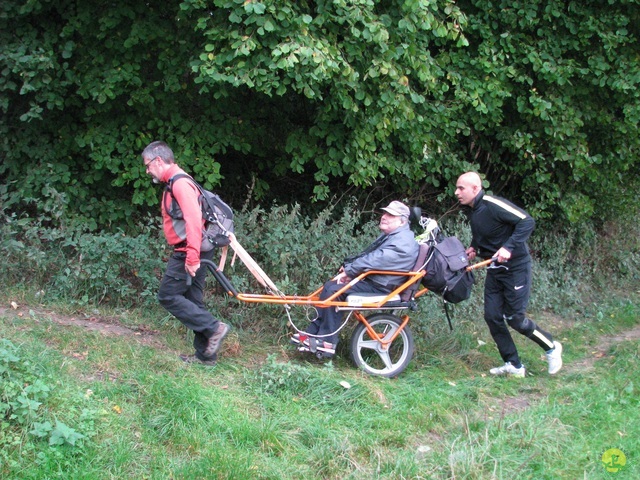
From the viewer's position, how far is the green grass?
4.23 m

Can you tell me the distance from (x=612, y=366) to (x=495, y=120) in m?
3.61

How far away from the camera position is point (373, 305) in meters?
5.96

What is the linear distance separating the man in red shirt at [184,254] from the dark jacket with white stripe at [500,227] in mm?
2545

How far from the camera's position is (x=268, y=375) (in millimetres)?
5441

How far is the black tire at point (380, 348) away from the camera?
6180mm

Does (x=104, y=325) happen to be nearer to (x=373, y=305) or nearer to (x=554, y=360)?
(x=373, y=305)

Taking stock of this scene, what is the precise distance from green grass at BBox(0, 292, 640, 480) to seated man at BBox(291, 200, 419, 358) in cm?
25

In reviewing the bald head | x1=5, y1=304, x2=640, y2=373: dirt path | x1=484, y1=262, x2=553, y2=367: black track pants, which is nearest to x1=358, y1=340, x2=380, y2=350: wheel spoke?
x1=484, y1=262, x2=553, y2=367: black track pants

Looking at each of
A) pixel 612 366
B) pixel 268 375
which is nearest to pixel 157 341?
pixel 268 375

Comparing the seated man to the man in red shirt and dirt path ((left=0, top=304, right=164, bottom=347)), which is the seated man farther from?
dirt path ((left=0, top=304, right=164, bottom=347))

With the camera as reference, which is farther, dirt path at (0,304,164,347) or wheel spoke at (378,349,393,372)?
dirt path at (0,304,164,347)

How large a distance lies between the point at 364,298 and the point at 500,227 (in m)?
1.44

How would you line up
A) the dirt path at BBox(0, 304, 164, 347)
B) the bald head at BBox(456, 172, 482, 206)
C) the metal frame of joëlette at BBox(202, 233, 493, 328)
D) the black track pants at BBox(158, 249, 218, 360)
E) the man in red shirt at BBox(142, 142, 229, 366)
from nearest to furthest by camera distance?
the man in red shirt at BBox(142, 142, 229, 366)
the black track pants at BBox(158, 249, 218, 360)
the metal frame of joëlette at BBox(202, 233, 493, 328)
the bald head at BBox(456, 172, 482, 206)
the dirt path at BBox(0, 304, 164, 347)

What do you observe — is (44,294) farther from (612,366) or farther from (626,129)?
(626,129)
